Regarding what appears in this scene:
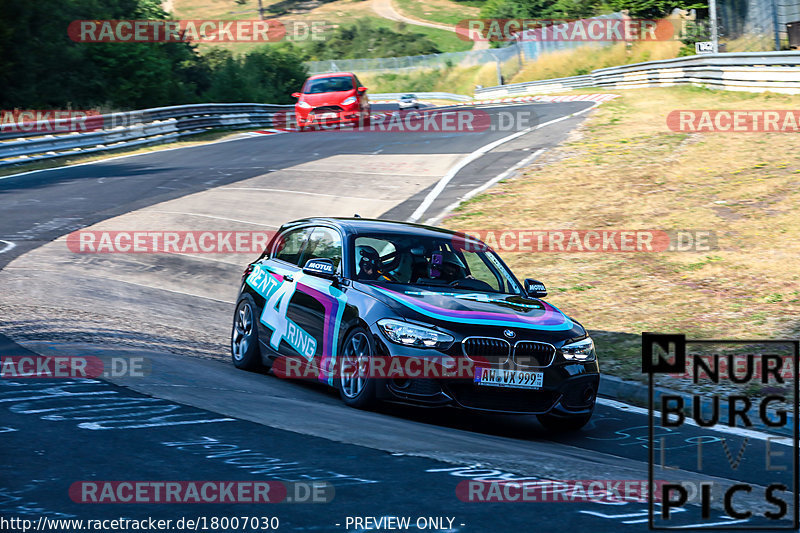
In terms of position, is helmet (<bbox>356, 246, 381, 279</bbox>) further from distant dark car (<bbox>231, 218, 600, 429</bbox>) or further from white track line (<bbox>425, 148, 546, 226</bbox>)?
white track line (<bbox>425, 148, 546, 226</bbox>)

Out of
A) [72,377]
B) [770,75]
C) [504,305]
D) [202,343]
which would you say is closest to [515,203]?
[202,343]

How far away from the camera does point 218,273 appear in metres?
15.1

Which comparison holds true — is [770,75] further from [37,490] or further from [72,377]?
[37,490]

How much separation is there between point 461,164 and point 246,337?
595 inches

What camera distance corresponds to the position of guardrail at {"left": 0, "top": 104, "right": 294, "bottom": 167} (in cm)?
2665

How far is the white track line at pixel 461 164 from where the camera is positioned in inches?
748

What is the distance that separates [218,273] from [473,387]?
850cm

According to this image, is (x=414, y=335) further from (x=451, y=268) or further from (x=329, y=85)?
(x=329, y=85)

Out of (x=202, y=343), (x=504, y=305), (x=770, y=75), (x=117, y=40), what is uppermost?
(x=117, y=40)

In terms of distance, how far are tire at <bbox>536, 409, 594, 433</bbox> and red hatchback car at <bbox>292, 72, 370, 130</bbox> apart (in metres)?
26.3

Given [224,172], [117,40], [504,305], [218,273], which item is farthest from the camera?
[117,40]

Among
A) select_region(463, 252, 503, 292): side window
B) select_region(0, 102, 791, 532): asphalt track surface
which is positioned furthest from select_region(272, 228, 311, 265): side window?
select_region(463, 252, 503, 292): side window

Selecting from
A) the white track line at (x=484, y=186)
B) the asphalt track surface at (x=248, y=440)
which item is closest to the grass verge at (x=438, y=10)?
the white track line at (x=484, y=186)

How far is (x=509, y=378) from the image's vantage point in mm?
7352
